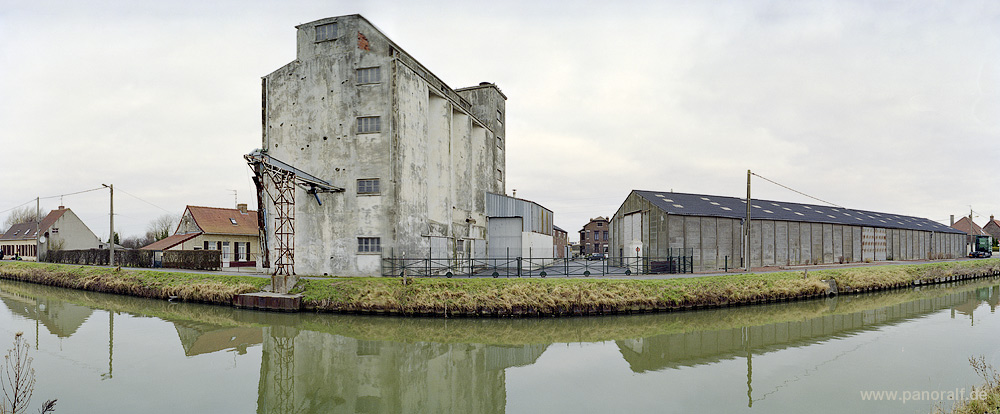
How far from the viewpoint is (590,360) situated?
13.0 m

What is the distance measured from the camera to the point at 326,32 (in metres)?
25.1

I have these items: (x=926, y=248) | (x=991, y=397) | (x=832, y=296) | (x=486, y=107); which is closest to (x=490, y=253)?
(x=486, y=107)

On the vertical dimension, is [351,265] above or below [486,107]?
below

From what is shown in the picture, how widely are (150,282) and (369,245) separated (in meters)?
12.3

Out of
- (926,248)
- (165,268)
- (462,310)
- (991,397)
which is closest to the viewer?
(991,397)

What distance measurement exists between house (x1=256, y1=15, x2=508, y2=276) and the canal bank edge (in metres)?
2.95

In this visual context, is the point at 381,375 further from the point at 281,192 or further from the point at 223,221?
the point at 223,221

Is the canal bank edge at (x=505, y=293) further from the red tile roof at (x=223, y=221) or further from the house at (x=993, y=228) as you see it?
the house at (x=993, y=228)

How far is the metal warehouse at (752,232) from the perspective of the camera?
2992 centimetres

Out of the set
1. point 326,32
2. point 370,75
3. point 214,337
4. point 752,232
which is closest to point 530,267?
point 370,75

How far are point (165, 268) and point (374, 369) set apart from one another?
27.2 m

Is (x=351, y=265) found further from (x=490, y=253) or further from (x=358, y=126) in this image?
(x=490, y=253)

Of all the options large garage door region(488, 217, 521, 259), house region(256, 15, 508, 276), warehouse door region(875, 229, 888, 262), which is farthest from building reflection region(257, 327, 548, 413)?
warehouse door region(875, 229, 888, 262)

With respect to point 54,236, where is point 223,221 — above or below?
above
